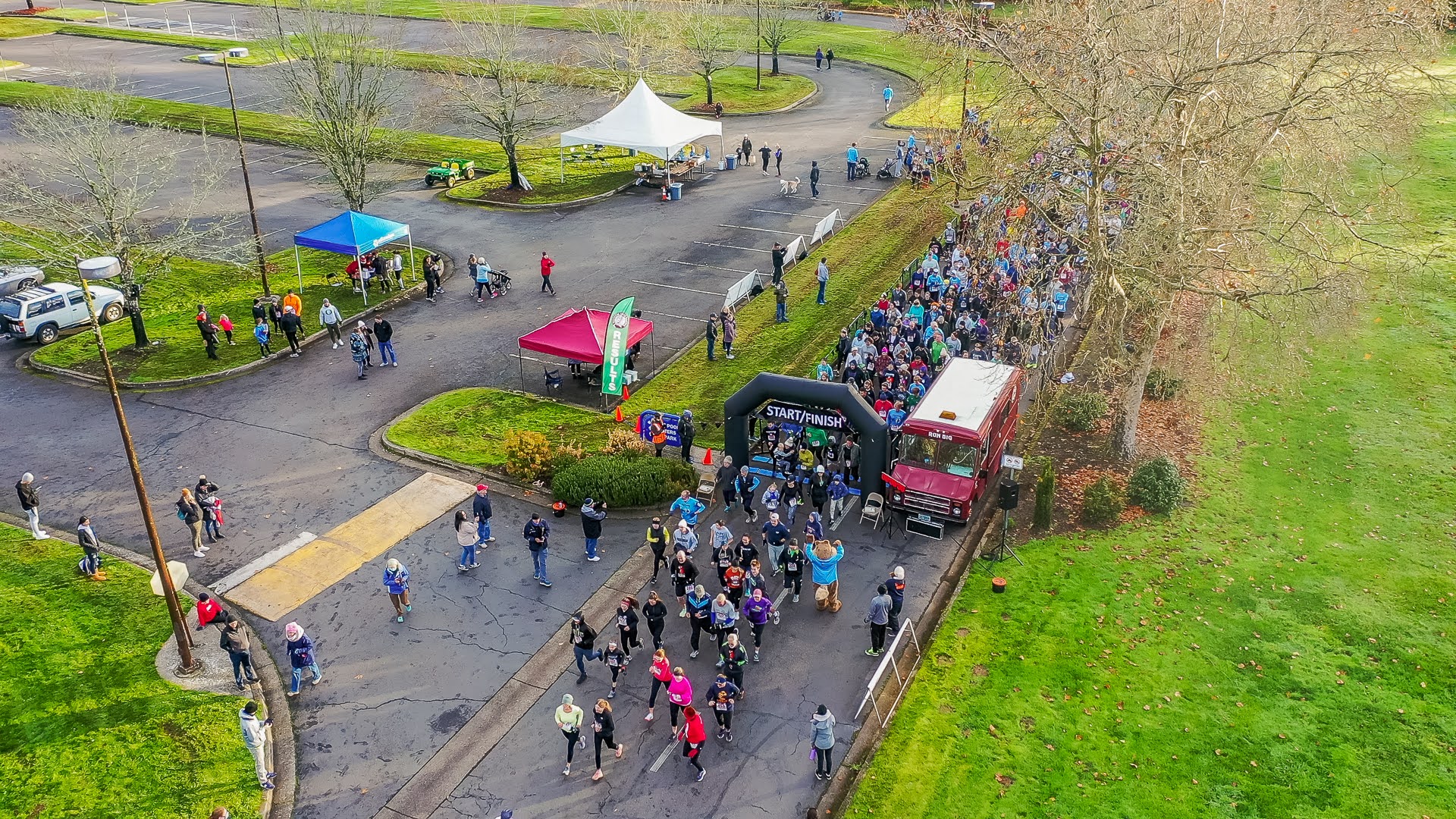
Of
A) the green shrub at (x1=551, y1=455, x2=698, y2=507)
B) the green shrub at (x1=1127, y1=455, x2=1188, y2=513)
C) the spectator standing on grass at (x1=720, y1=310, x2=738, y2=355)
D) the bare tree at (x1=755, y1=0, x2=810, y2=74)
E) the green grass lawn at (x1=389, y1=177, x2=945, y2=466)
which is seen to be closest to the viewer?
the green shrub at (x1=1127, y1=455, x2=1188, y2=513)

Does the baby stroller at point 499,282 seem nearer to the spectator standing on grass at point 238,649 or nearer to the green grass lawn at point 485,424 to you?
the green grass lawn at point 485,424

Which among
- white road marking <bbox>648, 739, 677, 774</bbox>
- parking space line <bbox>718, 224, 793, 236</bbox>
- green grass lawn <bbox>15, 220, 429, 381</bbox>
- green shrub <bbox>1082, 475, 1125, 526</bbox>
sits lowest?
white road marking <bbox>648, 739, 677, 774</bbox>

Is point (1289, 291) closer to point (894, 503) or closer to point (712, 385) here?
point (894, 503)

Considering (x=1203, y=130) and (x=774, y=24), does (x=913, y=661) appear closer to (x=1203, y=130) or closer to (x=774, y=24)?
(x=1203, y=130)

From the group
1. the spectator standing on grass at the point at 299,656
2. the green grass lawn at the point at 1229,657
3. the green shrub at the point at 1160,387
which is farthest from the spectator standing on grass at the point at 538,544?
the green shrub at the point at 1160,387

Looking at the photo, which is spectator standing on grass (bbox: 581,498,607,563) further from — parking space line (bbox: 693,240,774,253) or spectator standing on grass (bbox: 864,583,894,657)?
parking space line (bbox: 693,240,774,253)

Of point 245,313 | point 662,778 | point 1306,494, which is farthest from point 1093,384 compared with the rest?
point 245,313

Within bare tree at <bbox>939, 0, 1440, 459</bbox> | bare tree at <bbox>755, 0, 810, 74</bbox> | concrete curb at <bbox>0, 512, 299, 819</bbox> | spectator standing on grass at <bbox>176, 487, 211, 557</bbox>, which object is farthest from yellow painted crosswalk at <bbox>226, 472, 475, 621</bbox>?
bare tree at <bbox>755, 0, 810, 74</bbox>
